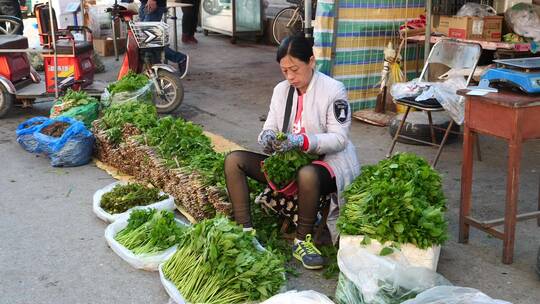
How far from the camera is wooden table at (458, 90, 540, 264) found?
384 cm

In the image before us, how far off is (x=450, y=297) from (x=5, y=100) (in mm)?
6435

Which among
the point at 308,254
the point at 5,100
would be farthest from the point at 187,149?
the point at 5,100

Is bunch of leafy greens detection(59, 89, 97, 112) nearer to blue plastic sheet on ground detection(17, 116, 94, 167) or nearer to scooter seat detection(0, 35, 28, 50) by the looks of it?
blue plastic sheet on ground detection(17, 116, 94, 167)

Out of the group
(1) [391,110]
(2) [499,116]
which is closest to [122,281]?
(2) [499,116]

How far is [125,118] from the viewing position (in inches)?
242

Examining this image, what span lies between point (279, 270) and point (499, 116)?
1.59 meters

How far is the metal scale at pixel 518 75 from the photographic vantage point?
3.93 m

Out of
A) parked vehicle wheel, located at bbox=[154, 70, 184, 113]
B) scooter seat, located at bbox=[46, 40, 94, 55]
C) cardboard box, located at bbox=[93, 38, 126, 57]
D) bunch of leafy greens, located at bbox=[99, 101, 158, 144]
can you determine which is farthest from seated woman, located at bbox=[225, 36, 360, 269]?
cardboard box, located at bbox=[93, 38, 126, 57]

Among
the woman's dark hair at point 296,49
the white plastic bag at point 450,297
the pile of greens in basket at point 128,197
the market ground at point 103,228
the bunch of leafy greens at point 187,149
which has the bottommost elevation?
the market ground at point 103,228

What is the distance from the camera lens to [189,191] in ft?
15.9

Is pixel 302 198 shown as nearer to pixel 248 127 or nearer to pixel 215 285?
pixel 215 285

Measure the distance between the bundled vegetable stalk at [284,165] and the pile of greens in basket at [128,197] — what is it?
1231 mm

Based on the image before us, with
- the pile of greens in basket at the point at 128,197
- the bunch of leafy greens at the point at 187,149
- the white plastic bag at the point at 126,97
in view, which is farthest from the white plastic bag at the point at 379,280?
→ the white plastic bag at the point at 126,97

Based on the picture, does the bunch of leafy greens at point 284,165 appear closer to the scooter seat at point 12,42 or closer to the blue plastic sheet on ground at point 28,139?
the blue plastic sheet on ground at point 28,139
